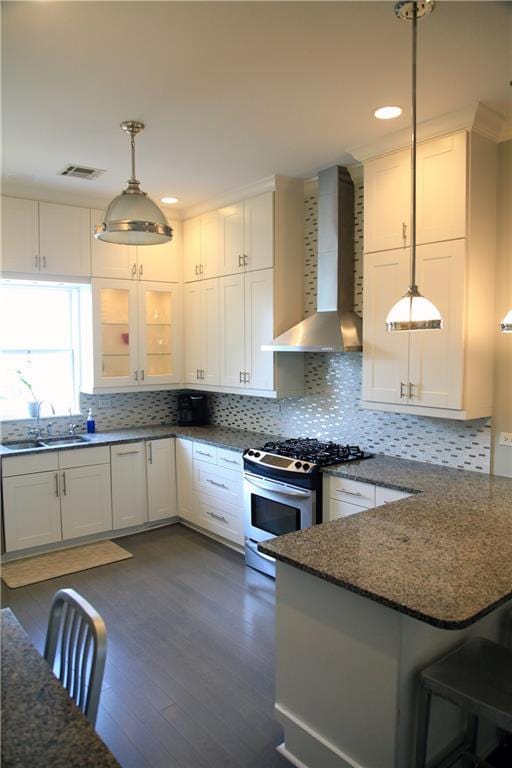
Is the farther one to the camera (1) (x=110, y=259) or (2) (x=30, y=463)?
(1) (x=110, y=259)

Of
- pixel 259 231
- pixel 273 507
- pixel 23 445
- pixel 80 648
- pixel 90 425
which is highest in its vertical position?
pixel 259 231

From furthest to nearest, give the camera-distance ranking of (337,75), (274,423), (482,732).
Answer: (274,423) → (337,75) → (482,732)

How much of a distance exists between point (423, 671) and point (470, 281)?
200cm

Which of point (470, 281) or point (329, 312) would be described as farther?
point (329, 312)

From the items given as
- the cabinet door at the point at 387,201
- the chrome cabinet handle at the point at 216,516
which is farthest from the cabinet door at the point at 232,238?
the chrome cabinet handle at the point at 216,516

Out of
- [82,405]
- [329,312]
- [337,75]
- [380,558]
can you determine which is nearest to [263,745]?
[380,558]

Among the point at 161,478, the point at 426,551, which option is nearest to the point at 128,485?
the point at 161,478

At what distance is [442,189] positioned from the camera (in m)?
2.97

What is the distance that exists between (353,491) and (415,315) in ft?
5.04

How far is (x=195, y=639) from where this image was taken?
309 cm

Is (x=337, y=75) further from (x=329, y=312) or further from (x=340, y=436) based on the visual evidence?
(x=340, y=436)

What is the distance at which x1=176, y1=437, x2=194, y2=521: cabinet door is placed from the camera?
4812 millimetres

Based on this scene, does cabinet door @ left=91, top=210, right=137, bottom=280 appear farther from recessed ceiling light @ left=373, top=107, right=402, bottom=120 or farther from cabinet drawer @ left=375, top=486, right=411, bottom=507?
cabinet drawer @ left=375, top=486, right=411, bottom=507

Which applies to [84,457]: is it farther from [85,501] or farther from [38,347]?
[38,347]
